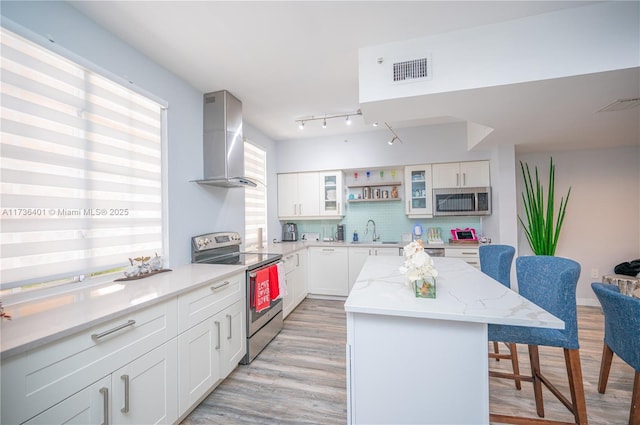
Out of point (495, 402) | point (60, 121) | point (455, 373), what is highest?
point (60, 121)

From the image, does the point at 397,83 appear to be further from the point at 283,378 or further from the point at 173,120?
the point at 283,378

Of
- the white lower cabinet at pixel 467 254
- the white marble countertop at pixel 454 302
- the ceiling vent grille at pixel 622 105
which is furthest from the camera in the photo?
the white lower cabinet at pixel 467 254

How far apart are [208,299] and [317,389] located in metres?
1.13

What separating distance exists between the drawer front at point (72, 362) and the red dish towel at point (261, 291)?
96 cm

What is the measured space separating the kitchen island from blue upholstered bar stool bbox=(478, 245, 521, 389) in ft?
2.87

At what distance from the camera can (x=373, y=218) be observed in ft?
14.8

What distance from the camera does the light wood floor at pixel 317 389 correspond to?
5.66 ft

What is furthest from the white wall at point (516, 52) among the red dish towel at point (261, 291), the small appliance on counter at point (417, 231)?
the small appliance on counter at point (417, 231)

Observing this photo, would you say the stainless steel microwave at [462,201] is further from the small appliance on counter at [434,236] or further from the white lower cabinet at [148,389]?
the white lower cabinet at [148,389]

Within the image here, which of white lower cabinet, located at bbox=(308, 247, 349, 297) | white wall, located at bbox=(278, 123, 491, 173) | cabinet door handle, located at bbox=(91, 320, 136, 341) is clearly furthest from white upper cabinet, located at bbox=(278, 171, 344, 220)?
cabinet door handle, located at bbox=(91, 320, 136, 341)

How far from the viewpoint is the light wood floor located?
5.66 ft

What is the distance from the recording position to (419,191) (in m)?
4.08

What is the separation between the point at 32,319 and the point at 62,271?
543 millimetres

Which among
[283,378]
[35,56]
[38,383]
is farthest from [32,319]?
[283,378]
